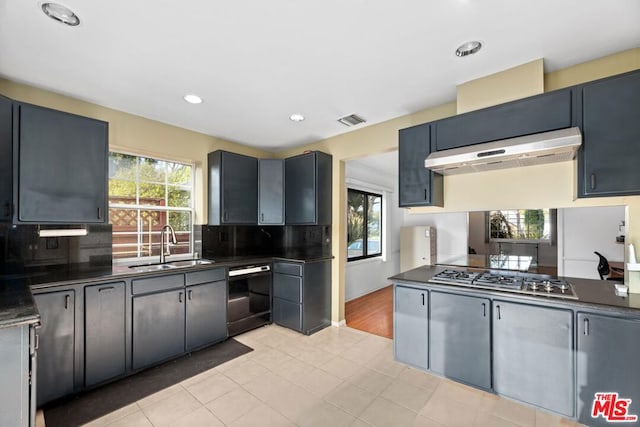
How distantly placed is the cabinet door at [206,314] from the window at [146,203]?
88 centimetres

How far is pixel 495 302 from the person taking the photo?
6.97 feet

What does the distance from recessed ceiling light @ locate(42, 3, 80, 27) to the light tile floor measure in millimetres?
2601

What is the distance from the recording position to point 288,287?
11.5 feet

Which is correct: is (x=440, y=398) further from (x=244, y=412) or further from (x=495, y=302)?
(x=244, y=412)

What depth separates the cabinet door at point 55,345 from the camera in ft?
6.46

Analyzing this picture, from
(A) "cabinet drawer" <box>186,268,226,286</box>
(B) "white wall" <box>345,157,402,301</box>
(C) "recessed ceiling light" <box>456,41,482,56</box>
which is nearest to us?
(C) "recessed ceiling light" <box>456,41,482,56</box>

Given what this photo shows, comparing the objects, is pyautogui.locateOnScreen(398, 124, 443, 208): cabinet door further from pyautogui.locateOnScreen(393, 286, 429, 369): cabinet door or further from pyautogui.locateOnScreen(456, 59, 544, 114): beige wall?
pyautogui.locateOnScreen(393, 286, 429, 369): cabinet door

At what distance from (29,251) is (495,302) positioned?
12.8 ft

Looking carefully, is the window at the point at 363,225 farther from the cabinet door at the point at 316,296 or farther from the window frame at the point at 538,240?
the window frame at the point at 538,240

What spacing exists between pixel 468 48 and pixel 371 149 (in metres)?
1.55

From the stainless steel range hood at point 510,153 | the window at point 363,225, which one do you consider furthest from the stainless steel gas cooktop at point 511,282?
the window at point 363,225

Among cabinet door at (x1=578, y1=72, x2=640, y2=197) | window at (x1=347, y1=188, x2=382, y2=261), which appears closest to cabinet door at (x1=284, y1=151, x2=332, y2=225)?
window at (x1=347, y1=188, x2=382, y2=261)

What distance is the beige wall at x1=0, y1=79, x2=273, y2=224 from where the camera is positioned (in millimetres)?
2395

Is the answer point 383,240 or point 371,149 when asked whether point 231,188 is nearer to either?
point 371,149
